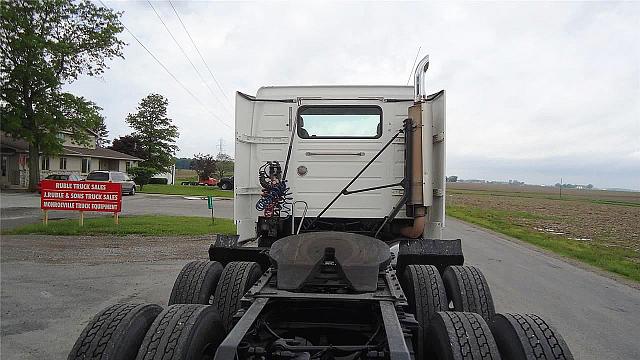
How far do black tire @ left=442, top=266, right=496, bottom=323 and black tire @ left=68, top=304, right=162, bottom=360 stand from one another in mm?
2362

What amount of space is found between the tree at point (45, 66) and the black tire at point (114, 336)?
3194 centimetres

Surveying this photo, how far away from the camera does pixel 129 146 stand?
61.9m

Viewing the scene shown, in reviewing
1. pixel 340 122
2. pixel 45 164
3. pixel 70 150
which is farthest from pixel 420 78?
pixel 70 150

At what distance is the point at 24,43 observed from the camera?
30.4 meters

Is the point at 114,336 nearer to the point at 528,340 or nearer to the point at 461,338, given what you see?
the point at 461,338

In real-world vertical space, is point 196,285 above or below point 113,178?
below

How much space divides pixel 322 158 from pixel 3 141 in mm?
40811

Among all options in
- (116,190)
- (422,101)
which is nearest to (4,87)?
(116,190)

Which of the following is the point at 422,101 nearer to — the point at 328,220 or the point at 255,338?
the point at 328,220

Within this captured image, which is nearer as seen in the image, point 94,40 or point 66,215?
point 66,215

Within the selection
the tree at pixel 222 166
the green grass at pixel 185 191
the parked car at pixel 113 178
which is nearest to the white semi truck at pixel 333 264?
the parked car at pixel 113 178

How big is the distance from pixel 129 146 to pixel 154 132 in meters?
3.69

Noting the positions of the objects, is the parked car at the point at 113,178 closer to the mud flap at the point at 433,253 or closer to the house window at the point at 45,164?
the house window at the point at 45,164

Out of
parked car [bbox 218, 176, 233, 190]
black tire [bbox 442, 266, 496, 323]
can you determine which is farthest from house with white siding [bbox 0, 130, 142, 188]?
Answer: black tire [bbox 442, 266, 496, 323]
